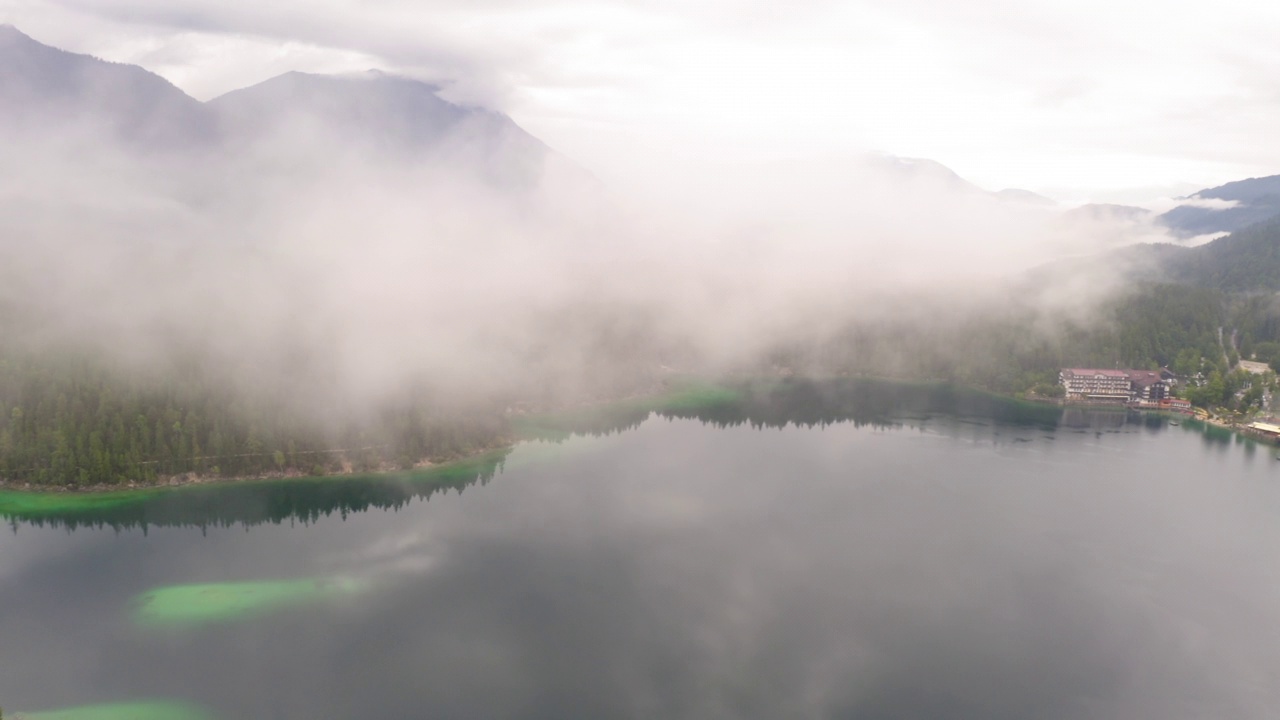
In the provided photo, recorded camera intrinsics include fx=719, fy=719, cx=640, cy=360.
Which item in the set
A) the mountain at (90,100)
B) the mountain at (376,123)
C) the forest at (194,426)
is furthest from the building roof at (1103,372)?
the mountain at (90,100)

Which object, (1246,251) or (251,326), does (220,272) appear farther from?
(1246,251)

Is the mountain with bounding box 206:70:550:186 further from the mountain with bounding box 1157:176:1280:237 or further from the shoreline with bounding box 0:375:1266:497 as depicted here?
the mountain with bounding box 1157:176:1280:237

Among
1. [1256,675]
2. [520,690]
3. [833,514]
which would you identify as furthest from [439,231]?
[1256,675]

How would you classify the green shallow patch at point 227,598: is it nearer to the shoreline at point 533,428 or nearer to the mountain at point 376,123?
the shoreline at point 533,428

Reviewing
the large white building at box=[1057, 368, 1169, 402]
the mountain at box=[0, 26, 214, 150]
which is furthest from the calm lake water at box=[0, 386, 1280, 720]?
the mountain at box=[0, 26, 214, 150]

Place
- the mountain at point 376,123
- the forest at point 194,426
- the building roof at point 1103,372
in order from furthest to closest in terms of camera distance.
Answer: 1. the mountain at point 376,123
2. the building roof at point 1103,372
3. the forest at point 194,426

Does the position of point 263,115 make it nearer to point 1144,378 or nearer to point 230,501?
point 230,501
